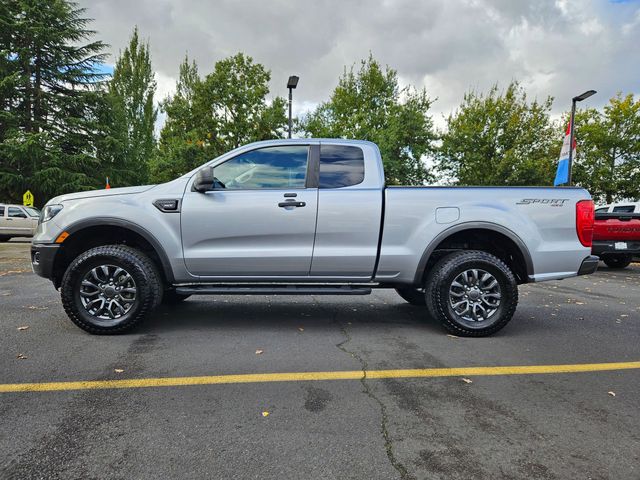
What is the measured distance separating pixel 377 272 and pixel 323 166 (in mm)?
1248

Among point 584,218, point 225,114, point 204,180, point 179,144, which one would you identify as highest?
point 225,114

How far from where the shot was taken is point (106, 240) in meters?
4.58

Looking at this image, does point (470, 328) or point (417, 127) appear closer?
point (470, 328)

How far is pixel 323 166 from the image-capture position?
4449 millimetres

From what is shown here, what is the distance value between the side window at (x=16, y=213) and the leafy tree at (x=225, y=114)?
8.31 m

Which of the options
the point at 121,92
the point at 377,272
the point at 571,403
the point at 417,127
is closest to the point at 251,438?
the point at 571,403

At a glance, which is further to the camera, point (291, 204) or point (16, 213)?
point (16, 213)

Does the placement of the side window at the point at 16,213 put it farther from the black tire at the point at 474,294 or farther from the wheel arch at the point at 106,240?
the black tire at the point at 474,294

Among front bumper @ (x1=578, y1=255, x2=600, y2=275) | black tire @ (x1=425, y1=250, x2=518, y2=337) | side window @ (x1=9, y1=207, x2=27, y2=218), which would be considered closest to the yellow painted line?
black tire @ (x1=425, y1=250, x2=518, y2=337)

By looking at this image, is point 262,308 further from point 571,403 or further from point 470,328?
point 571,403

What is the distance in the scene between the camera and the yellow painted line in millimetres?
2954

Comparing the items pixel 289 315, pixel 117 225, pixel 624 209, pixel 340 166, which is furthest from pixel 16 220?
pixel 624 209

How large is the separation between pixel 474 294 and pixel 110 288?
3.65m

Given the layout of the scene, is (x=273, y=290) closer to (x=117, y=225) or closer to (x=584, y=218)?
(x=117, y=225)
